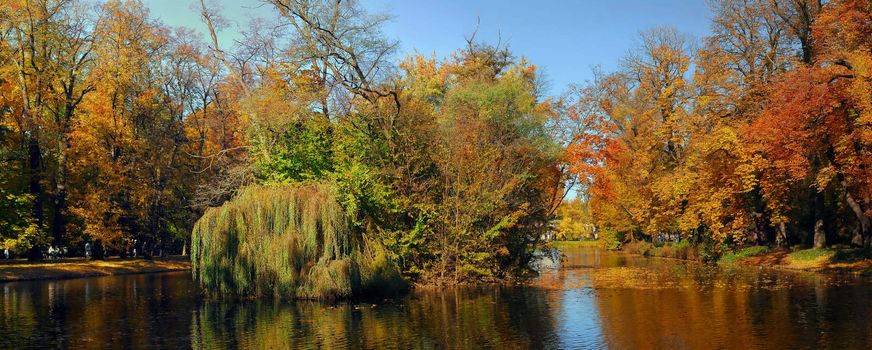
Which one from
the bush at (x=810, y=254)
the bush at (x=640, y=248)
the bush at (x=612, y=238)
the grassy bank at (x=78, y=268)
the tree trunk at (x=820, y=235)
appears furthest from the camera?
the bush at (x=612, y=238)

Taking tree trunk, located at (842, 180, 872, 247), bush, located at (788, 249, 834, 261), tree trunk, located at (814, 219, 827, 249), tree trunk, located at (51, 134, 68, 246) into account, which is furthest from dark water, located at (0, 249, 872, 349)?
tree trunk, located at (51, 134, 68, 246)

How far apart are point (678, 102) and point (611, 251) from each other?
101 ft

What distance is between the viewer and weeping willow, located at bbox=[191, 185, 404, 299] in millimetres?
24609

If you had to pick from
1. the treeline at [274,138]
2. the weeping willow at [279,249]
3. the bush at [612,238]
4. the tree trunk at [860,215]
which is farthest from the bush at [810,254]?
the bush at [612,238]

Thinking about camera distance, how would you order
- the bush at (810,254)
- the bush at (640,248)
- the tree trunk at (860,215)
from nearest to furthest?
the tree trunk at (860,215), the bush at (810,254), the bush at (640,248)

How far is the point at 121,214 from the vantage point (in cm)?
5000

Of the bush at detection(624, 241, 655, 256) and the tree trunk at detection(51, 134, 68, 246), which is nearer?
the tree trunk at detection(51, 134, 68, 246)

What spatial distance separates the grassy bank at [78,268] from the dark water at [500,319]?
12.3m

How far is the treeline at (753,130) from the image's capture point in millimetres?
29625

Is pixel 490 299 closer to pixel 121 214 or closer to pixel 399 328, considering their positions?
pixel 399 328

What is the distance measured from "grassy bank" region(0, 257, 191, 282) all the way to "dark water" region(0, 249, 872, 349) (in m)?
12.3

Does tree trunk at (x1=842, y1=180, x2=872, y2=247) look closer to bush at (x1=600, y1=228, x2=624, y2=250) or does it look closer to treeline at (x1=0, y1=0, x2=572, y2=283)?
treeline at (x1=0, y1=0, x2=572, y2=283)

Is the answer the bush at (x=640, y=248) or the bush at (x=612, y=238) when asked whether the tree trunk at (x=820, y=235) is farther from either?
the bush at (x=612, y=238)

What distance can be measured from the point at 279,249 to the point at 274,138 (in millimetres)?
10059
